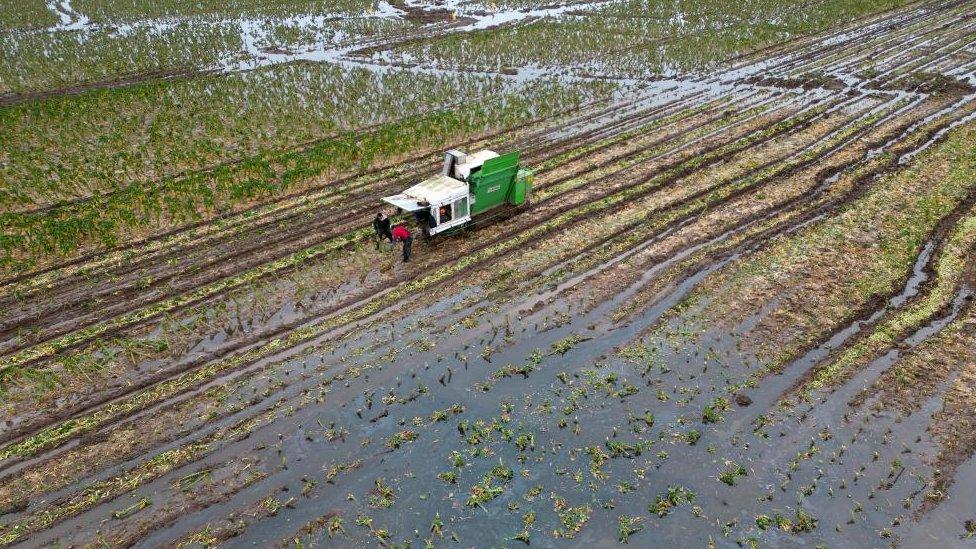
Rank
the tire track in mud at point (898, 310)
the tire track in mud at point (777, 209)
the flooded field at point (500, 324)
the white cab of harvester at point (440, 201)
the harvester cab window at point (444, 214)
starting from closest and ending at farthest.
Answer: the flooded field at point (500, 324) < the tire track in mud at point (898, 310) < the white cab of harvester at point (440, 201) < the harvester cab window at point (444, 214) < the tire track in mud at point (777, 209)

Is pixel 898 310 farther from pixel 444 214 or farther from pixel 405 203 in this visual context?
pixel 405 203

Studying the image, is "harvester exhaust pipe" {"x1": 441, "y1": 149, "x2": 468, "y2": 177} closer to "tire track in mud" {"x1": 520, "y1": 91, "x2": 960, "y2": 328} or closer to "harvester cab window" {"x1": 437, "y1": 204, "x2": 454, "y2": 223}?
"harvester cab window" {"x1": 437, "y1": 204, "x2": 454, "y2": 223}

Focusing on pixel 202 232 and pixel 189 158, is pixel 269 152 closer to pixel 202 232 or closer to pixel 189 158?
pixel 189 158

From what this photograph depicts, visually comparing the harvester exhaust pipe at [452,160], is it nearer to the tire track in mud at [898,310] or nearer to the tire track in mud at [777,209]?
the tire track in mud at [777,209]

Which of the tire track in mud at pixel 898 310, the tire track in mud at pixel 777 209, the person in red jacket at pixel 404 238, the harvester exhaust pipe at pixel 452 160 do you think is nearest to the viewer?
the tire track in mud at pixel 898 310

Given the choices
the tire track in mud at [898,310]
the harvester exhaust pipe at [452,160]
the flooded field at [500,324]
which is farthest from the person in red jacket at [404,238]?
the tire track in mud at [898,310]

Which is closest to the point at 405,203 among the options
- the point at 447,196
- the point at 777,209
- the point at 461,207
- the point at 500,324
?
the point at 447,196

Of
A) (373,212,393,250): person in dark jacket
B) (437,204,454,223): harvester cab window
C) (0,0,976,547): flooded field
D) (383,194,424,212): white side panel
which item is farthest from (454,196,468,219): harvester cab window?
(373,212,393,250): person in dark jacket
